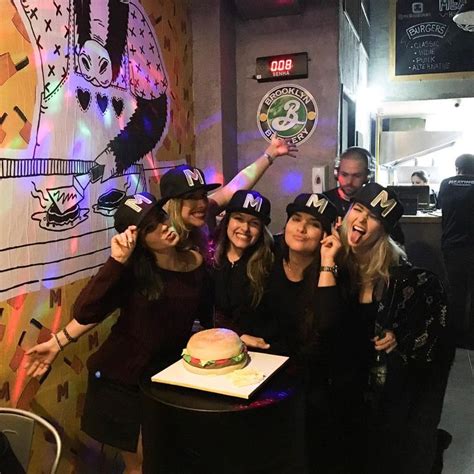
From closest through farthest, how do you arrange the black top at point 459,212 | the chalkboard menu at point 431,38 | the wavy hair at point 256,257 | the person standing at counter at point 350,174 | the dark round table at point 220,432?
the dark round table at point 220,432 → the wavy hair at point 256,257 → the person standing at counter at point 350,174 → the black top at point 459,212 → the chalkboard menu at point 431,38

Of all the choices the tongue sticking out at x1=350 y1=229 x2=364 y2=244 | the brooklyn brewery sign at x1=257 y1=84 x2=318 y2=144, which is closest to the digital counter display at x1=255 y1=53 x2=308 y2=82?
the brooklyn brewery sign at x1=257 y1=84 x2=318 y2=144

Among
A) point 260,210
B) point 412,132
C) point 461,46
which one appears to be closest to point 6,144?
point 260,210

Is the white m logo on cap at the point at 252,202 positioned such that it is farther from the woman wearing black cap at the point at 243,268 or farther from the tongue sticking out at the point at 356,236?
the tongue sticking out at the point at 356,236

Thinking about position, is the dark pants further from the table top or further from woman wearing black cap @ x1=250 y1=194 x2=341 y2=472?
the table top

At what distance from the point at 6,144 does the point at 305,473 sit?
64.2 inches

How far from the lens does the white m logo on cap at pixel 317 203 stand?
222 centimetres

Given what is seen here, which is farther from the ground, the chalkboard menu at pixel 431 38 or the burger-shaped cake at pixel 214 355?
the chalkboard menu at pixel 431 38

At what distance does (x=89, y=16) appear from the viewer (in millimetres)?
2395

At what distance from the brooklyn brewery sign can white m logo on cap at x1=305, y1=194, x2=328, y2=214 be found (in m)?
1.44

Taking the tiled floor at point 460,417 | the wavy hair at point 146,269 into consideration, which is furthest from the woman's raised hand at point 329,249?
the tiled floor at point 460,417

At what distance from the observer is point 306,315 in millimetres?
2195

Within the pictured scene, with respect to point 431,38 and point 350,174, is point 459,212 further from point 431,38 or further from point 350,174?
point 431,38

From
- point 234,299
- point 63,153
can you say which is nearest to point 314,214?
point 234,299

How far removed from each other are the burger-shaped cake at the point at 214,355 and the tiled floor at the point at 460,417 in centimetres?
161
